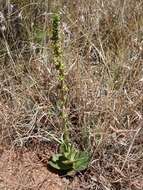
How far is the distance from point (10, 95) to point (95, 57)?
0.48 m

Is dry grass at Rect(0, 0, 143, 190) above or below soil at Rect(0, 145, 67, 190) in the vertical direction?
above

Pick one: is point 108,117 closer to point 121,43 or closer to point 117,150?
point 117,150

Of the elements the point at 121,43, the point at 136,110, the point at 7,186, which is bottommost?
the point at 7,186

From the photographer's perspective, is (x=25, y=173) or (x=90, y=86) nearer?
(x=25, y=173)

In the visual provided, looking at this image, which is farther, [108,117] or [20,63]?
[20,63]

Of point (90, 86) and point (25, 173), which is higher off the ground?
point (90, 86)

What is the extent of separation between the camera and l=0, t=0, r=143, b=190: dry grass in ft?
6.84

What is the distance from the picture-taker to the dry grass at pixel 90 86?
208 centimetres

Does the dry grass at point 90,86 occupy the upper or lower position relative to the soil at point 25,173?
upper

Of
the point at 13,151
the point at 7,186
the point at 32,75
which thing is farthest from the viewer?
the point at 32,75

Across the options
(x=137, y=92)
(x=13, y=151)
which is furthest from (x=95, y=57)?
(x=13, y=151)

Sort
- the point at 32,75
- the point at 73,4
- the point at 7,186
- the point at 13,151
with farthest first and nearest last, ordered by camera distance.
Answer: the point at 73,4, the point at 32,75, the point at 13,151, the point at 7,186

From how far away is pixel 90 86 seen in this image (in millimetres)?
2260

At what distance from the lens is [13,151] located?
2164 mm
